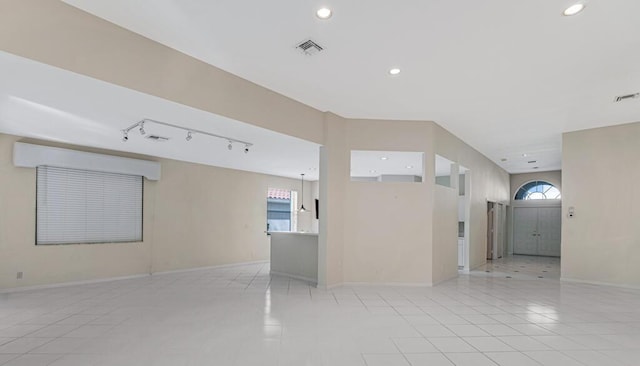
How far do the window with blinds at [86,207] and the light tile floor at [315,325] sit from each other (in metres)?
1.05

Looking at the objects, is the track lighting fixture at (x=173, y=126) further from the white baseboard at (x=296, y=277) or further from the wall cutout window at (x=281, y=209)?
the wall cutout window at (x=281, y=209)

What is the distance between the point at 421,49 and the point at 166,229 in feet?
22.1

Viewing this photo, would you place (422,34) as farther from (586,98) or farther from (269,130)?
(586,98)

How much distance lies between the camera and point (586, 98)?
16.6ft

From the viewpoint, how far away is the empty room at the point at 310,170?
9.94 feet

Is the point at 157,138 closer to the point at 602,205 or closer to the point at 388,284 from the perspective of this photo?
the point at 388,284

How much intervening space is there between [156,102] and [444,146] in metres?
5.39

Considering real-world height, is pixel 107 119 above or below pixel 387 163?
above

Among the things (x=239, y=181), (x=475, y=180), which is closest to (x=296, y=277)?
(x=239, y=181)

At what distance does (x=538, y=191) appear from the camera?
12.1 metres

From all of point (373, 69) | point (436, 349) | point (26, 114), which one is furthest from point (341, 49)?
point (26, 114)

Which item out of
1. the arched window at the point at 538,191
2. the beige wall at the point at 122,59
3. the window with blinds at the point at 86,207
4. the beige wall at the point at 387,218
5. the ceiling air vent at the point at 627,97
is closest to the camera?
the beige wall at the point at 122,59

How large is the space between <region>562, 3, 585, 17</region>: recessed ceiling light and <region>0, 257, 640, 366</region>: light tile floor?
10.4ft

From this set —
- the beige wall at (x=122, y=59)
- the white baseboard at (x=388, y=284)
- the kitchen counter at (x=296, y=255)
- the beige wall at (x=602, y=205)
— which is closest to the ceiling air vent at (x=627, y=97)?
the beige wall at (x=602, y=205)
